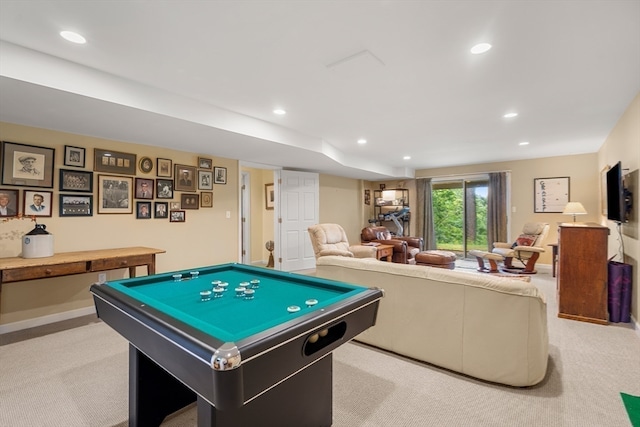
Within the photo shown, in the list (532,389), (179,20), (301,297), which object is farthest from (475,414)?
(179,20)

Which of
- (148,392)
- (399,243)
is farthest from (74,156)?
(399,243)

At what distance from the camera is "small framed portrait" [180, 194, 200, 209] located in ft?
14.8

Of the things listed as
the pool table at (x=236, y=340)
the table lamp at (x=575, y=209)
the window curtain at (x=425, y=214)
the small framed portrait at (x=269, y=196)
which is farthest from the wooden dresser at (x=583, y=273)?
the small framed portrait at (x=269, y=196)

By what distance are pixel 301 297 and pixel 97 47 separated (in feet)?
7.49

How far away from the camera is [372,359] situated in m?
2.43

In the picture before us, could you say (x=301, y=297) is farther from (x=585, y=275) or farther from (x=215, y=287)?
(x=585, y=275)

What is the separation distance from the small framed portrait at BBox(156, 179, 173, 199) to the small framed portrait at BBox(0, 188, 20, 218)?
142 cm

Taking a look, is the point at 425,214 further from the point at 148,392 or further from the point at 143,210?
the point at 148,392

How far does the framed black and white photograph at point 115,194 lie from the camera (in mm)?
3723

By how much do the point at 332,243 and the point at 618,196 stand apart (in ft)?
12.5

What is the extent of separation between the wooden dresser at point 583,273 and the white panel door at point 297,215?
172 inches

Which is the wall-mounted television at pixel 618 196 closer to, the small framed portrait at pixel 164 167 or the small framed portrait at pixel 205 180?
the small framed portrait at pixel 205 180

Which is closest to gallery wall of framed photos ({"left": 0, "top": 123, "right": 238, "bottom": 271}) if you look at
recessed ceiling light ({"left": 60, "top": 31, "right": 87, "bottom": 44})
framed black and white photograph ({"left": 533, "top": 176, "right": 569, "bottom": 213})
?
recessed ceiling light ({"left": 60, "top": 31, "right": 87, "bottom": 44})

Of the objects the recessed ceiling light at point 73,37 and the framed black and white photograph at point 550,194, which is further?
the framed black and white photograph at point 550,194
